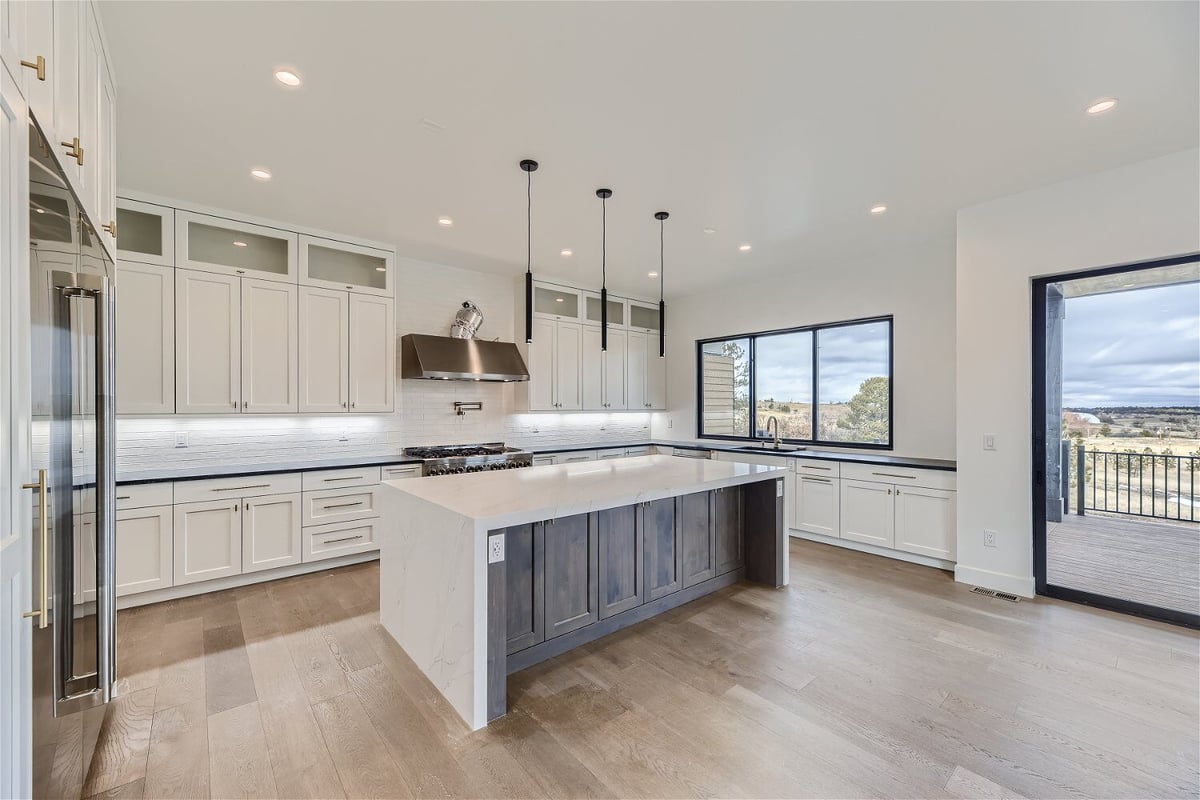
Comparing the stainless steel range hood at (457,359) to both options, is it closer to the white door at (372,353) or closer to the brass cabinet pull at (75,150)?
the white door at (372,353)

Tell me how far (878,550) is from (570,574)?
125 inches

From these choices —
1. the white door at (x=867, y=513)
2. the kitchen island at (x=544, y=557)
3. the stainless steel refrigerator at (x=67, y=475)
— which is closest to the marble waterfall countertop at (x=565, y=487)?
the kitchen island at (x=544, y=557)

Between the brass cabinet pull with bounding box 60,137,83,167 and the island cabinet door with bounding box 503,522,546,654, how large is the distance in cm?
202

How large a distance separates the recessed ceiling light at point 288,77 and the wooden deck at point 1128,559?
5.16 m

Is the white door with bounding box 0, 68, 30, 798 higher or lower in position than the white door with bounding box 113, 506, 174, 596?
higher

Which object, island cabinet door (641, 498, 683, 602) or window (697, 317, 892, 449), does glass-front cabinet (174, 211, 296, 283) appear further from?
window (697, 317, 892, 449)

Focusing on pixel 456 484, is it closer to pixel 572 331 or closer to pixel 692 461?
pixel 692 461

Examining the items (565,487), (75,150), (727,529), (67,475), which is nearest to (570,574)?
(565,487)

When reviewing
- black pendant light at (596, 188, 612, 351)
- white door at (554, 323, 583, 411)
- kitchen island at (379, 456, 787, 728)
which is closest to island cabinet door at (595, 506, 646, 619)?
kitchen island at (379, 456, 787, 728)

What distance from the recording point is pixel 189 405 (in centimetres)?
364

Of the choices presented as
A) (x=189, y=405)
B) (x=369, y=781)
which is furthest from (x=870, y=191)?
(x=189, y=405)

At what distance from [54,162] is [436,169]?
203cm

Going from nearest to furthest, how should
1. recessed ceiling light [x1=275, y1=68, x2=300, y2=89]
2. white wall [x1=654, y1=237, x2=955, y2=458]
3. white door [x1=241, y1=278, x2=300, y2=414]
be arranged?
recessed ceiling light [x1=275, y1=68, x2=300, y2=89] → white door [x1=241, y1=278, x2=300, y2=414] → white wall [x1=654, y1=237, x2=955, y2=458]

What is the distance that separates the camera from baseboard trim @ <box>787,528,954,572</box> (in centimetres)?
408
